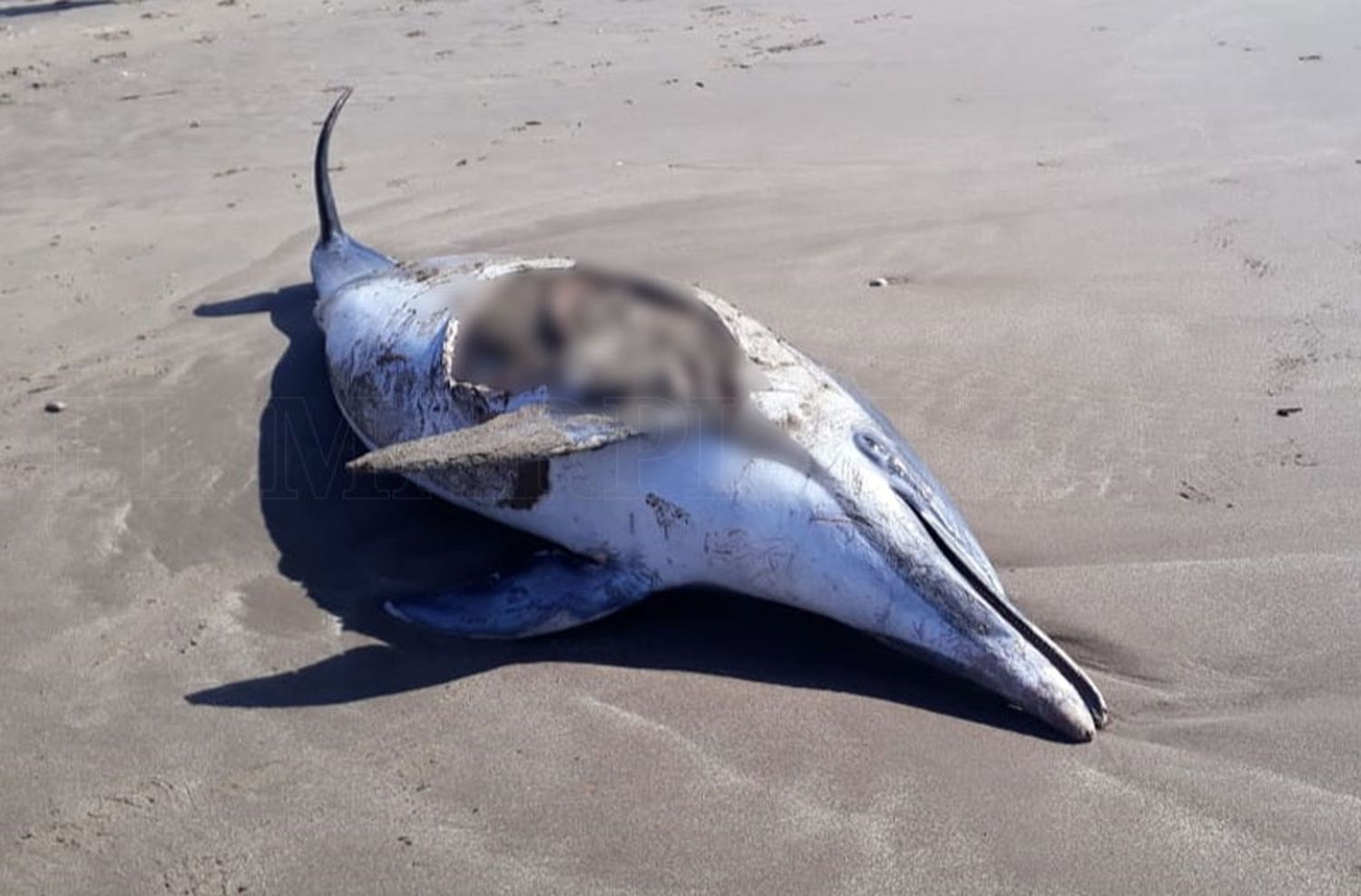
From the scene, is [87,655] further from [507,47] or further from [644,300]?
[507,47]

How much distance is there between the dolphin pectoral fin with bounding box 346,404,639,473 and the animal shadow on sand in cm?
52

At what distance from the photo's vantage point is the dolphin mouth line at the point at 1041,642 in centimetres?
356

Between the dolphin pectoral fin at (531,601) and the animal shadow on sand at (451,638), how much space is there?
0.06 m

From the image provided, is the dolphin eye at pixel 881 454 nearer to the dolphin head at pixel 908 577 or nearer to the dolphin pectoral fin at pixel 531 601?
the dolphin head at pixel 908 577

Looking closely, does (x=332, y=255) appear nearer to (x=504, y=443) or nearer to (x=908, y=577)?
(x=504, y=443)

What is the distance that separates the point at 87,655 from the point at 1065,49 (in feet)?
31.0

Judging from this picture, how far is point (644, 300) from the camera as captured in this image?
4.83 m

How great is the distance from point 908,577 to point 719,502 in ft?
1.96

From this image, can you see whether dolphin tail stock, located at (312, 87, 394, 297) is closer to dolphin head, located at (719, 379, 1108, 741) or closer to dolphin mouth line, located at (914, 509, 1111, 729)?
dolphin head, located at (719, 379, 1108, 741)

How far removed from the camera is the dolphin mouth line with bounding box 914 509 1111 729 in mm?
3564

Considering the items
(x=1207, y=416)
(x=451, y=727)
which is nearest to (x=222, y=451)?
(x=451, y=727)

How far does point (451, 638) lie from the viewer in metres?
4.04

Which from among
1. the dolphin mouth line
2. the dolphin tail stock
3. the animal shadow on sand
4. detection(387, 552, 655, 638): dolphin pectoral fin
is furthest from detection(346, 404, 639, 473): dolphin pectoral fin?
the dolphin tail stock

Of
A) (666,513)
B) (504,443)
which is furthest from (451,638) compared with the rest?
(666,513)
